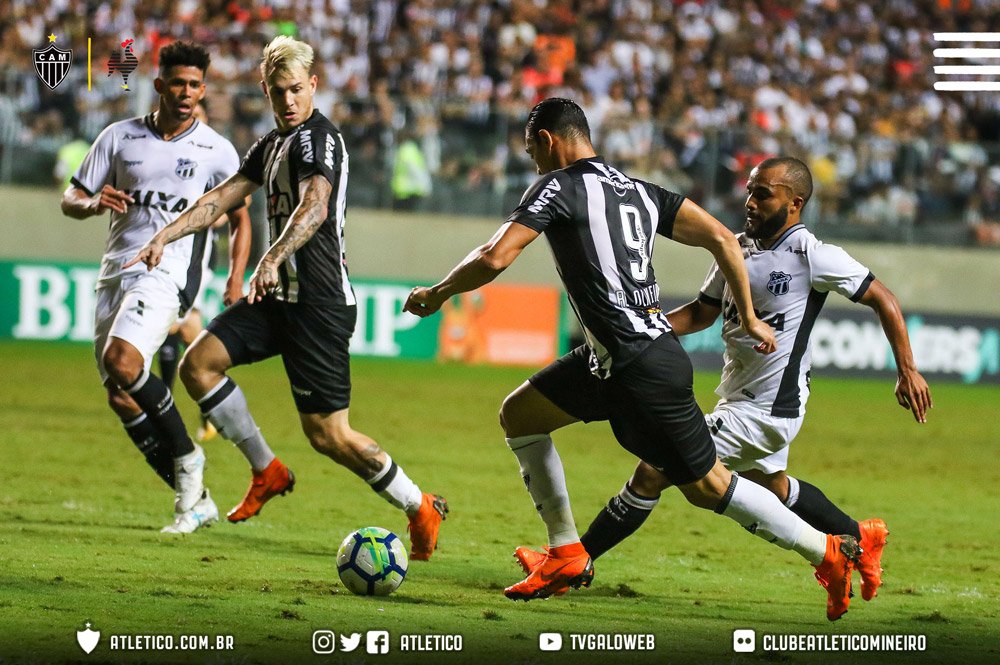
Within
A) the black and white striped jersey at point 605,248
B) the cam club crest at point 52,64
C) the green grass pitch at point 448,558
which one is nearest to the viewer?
the green grass pitch at point 448,558

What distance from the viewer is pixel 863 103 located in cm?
2384

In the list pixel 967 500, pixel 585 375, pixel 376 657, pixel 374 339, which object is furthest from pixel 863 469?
pixel 374 339

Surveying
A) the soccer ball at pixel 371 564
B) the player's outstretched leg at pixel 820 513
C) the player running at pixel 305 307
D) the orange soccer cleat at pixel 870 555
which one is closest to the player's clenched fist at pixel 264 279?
the player running at pixel 305 307

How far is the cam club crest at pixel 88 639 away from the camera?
4.45 meters

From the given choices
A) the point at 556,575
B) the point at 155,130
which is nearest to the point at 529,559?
the point at 556,575

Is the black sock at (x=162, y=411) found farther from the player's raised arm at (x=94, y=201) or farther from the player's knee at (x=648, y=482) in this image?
the player's knee at (x=648, y=482)

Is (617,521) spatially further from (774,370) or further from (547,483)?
(774,370)

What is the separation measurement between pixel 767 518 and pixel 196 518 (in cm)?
319

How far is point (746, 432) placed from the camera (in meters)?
5.98

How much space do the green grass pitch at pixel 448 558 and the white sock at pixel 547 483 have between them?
33cm

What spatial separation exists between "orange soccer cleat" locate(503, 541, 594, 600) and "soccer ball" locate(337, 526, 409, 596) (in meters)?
0.49

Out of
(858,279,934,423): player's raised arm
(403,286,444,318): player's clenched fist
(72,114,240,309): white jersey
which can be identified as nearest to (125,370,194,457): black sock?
(72,114,240,309): white jersey

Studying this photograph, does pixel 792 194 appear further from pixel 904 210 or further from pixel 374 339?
pixel 904 210

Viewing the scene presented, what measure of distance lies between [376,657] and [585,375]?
163cm
